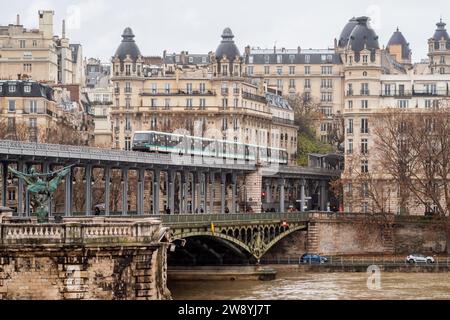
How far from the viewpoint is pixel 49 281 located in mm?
45969

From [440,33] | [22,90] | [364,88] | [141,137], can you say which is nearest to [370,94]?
[364,88]

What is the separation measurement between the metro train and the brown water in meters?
13.5

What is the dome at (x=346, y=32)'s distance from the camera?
7210 inches

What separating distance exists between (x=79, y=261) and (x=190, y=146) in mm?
60923

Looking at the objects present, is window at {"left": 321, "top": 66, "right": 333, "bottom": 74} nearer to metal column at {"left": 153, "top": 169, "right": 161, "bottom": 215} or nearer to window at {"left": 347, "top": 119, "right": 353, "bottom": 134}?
window at {"left": 347, "top": 119, "right": 353, "bottom": 134}

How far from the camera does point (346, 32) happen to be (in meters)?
187

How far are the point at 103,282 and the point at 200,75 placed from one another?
97.8 meters

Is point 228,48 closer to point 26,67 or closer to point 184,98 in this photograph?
point 184,98

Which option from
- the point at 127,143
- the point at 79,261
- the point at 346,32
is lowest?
Answer: the point at 79,261

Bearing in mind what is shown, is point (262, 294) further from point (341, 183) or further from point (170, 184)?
point (341, 183)

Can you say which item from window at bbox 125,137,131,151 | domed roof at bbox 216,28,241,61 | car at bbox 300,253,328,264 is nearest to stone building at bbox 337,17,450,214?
domed roof at bbox 216,28,241,61

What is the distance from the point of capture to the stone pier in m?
45.8

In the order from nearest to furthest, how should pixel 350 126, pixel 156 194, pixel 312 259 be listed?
1. pixel 156 194
2. pixel 312 259
3. pixel 350 126
